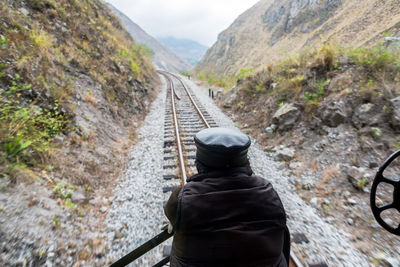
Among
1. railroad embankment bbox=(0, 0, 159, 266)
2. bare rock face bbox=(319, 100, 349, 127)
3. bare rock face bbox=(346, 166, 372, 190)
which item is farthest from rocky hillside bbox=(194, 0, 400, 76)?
railroad embankment bbox=(0, 0, 159, 266)

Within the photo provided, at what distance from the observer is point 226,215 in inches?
46.1

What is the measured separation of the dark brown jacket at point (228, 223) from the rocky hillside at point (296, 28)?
1483 centimetres

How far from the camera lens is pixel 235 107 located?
9.40 metres

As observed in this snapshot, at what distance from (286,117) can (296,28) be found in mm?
45663

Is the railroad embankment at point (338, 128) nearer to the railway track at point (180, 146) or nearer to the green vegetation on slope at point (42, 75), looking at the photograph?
the railway track at point (180, 146)

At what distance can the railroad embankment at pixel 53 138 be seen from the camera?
2496 millimetres

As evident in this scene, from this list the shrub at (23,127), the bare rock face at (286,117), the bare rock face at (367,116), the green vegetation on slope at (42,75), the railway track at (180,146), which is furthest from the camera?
the bare rock face at (286,117)

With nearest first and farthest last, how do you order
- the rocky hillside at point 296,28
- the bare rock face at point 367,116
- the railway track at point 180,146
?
the railway track at point 180,146 < the bare rock face at point 367,116 < the rocky hillside at point 296,28

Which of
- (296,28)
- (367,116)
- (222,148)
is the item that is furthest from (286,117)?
(296,28)

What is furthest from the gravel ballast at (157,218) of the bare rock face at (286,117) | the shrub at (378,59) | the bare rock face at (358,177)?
the shrub at (378,59)

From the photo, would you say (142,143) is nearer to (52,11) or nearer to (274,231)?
(274,231)

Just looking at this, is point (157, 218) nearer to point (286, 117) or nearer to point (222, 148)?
point (222, 148)

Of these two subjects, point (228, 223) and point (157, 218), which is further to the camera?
point (157, 218)

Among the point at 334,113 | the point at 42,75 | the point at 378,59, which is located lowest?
the point at 334,113
